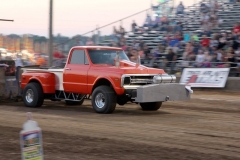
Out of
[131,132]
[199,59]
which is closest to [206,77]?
[199,59]

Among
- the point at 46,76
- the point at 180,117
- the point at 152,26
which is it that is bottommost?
the point at 180,117

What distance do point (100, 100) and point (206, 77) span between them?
9.01 m

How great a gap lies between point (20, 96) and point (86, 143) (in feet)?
26.3

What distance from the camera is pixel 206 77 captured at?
21.2 metres

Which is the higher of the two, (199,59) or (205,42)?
(205,42)

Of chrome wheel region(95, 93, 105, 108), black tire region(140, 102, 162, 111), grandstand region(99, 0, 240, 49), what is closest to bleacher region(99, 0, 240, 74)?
grandstand region(99, 0, 240, 49)

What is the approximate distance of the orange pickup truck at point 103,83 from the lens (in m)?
12.7

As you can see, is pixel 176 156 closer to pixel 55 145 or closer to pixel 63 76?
pixel 55 145

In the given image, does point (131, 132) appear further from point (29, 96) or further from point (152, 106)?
point (29, 96)

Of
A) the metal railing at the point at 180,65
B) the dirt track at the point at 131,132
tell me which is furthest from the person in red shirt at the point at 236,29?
the dirt track at the point at 131,132

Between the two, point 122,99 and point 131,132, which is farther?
point 122,99

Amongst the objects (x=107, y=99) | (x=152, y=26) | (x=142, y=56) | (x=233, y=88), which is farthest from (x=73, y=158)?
(x=152, y=26)

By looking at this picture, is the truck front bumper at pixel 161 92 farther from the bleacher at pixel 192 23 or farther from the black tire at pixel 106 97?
the bleacher at pixel 192 23

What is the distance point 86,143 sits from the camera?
8.68 m
